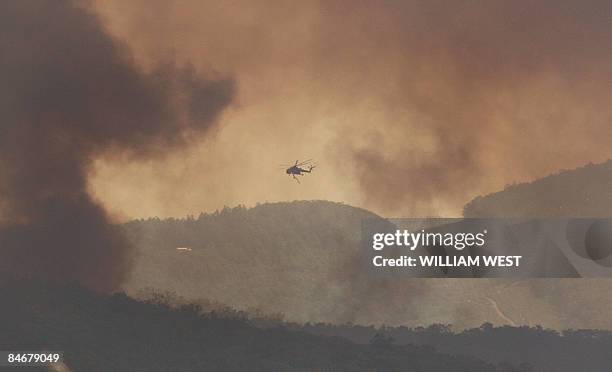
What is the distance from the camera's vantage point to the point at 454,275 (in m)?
11.2

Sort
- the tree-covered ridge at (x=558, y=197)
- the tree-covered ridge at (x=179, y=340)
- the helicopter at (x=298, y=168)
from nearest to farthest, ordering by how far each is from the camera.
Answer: the tree-covered ridge at (x=179, y=340), the tree-covered ridge at (x=558, y=197), the helicopter at (x=298, y=168)

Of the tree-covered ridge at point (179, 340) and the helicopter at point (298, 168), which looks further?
the helicopter at point (298, 168)

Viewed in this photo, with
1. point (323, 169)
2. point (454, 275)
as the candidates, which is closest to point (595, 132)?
point (454, 275)

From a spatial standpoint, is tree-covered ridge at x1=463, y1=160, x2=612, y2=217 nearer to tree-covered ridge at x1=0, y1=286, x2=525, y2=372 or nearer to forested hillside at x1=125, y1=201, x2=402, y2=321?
forested hillside at x1=125, y1=201, x2=402, y2=321

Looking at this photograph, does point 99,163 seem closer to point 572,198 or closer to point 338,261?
point 338,261

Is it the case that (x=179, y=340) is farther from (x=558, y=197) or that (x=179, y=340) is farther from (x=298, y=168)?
(x=558, y=197)

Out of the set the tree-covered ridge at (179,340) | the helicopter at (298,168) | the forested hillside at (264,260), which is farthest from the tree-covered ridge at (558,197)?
the helicopter at (298,168)

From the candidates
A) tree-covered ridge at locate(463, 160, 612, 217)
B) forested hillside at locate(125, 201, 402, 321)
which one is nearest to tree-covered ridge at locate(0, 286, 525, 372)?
forested hillside at locate(125, 201, 402, 321)

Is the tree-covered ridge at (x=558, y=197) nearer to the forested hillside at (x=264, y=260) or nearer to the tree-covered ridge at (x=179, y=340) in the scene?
the forested hillside at (x=264, y=260)

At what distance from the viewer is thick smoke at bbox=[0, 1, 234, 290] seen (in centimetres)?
1118

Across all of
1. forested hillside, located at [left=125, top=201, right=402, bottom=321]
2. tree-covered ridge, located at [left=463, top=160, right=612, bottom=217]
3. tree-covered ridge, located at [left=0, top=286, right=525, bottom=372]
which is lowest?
tree-covered ridge, located at [left=0, top=286, right=525, bottom=372]

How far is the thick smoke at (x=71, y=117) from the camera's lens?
11.2m

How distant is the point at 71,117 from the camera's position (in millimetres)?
11359

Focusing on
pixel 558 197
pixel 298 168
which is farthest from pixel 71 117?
pixel 558 197
